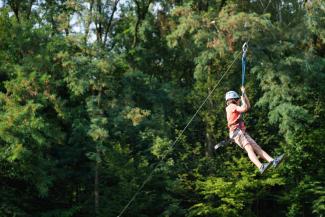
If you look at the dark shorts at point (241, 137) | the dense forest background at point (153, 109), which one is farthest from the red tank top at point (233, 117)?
the dense forest background at point (153, 109)

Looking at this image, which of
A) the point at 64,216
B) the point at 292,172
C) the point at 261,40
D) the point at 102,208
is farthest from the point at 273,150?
the point at 64,216

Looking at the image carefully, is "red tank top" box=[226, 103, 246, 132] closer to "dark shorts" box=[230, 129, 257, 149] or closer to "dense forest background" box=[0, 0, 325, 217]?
"dark shorts" box=[230, 129, 257, 149]

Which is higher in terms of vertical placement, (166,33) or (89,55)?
(166,33)

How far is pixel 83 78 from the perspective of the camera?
59.9ft

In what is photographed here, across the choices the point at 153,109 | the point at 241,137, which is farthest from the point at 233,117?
the point at 153,109

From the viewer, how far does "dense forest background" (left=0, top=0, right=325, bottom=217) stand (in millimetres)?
18172

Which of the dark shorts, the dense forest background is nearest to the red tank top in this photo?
the dark shorts

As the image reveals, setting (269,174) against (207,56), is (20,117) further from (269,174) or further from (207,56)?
(269,174)

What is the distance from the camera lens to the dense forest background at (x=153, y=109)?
18.2m

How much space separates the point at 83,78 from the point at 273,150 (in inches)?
307

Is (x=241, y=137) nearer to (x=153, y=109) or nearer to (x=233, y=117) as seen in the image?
(x=233, y=117)

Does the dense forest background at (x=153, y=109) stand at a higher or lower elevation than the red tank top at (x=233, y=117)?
higher

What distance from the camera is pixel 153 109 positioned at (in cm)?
2097

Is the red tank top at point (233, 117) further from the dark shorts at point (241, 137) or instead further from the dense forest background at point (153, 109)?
the dense forest background at point (153, 109)
